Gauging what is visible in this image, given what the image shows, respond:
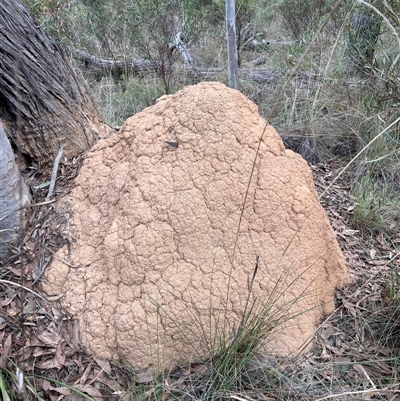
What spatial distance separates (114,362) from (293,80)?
373cm

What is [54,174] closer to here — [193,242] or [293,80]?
[193,242]

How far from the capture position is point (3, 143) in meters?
1.93

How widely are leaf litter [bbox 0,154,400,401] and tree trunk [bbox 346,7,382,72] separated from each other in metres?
2.57

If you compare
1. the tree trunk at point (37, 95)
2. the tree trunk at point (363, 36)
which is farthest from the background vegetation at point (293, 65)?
the tree trunk at point (37, 95)

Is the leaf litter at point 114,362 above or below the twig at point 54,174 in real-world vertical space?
below

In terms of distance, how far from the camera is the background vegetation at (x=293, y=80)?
2008 millimetres

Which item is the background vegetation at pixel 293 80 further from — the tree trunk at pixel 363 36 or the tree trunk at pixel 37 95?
the tree trunk at pixel 37 95

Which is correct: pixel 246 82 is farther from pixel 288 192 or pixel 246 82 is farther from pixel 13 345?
pixel 13 345

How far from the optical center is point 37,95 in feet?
7.87

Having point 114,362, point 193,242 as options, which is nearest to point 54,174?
point 193,242

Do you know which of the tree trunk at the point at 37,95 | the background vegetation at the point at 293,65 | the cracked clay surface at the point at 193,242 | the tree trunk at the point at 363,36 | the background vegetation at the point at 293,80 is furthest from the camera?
the tree trunk at the point at 363,36

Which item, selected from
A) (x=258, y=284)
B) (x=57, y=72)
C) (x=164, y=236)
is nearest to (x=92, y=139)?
(x=57, y=72)

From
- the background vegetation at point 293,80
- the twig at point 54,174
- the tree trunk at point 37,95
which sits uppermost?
the tree trunk at point 37,95

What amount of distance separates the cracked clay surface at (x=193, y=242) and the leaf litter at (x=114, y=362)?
68mm
